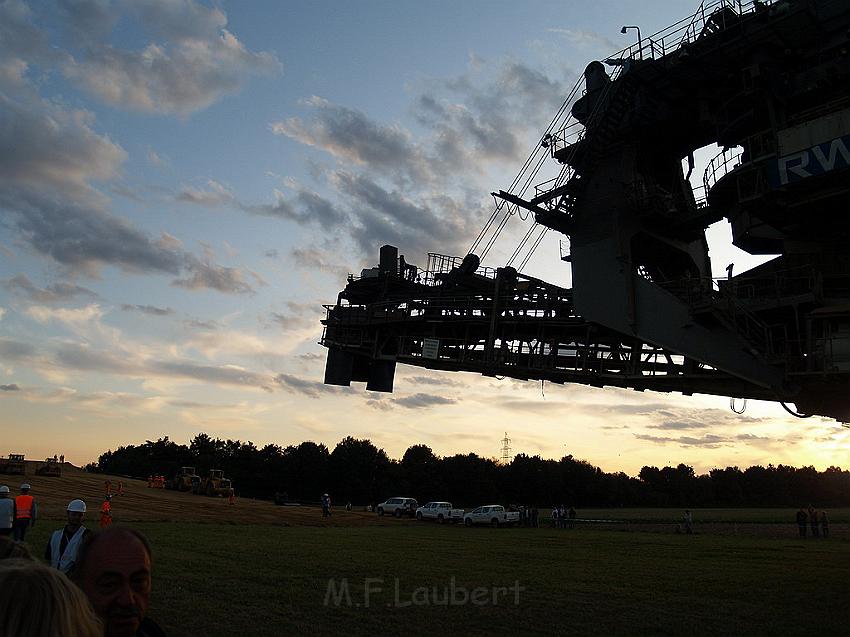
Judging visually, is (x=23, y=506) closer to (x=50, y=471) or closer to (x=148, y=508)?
(x=148, y=508)

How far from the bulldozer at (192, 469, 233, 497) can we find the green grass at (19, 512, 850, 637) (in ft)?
120

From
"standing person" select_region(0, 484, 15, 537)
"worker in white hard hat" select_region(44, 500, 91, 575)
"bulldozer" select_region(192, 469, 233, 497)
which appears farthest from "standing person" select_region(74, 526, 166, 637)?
"bulldozer" select_region(192, 469, 233, 497)

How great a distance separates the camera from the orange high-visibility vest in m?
13.9

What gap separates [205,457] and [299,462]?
20.7 m

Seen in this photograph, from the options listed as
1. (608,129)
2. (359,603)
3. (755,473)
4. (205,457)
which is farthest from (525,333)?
(755,473)

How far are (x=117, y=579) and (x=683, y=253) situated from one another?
28574 millimetres

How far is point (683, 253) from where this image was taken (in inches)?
1124

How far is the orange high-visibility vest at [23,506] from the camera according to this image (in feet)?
45.4

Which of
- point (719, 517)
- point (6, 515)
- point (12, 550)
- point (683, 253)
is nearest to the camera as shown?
point (12, 550)

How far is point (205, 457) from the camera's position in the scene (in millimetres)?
127812

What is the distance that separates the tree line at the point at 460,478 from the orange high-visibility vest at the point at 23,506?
10332cm

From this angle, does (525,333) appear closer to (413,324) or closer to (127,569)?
(413,324)

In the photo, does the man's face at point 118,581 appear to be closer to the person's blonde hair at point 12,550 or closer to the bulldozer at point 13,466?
the person's blonde hair at point 12,550

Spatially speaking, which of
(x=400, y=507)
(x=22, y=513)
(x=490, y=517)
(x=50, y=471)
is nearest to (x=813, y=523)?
(x=490, y=517)
